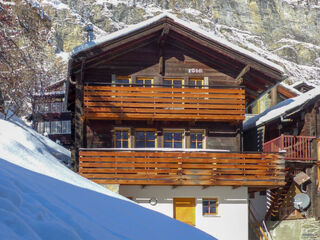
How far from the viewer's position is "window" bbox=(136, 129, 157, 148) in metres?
19.2

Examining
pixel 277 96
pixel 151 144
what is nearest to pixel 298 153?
pixel 151 144

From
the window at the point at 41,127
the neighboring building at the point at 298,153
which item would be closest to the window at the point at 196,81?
the neighboring building at the point at 298,153

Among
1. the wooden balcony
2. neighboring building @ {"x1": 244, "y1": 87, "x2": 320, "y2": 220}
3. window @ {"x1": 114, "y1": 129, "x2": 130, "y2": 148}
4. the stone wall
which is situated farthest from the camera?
the stone wall

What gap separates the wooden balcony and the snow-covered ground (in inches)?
253

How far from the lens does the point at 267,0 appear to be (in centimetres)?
14100

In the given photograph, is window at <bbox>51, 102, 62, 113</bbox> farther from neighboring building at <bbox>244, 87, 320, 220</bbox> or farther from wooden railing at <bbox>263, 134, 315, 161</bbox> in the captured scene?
wooden railing at <bbox>263, 134, 315, 161</bbox>

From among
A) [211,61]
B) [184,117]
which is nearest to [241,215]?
[184,117]

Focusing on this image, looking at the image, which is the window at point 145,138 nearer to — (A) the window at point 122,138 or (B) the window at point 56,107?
(A) the window at point 122,138

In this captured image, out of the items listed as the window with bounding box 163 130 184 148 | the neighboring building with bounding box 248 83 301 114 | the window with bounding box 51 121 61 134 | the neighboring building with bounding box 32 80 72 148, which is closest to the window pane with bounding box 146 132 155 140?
the window with bounding box 163 130 184 148

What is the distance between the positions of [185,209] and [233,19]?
121496 mm

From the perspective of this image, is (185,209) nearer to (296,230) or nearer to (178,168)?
(178,168)

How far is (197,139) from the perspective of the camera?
770 inches

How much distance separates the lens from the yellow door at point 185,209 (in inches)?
720

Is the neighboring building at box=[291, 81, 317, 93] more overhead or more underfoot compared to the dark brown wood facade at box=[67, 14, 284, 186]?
more overhead
